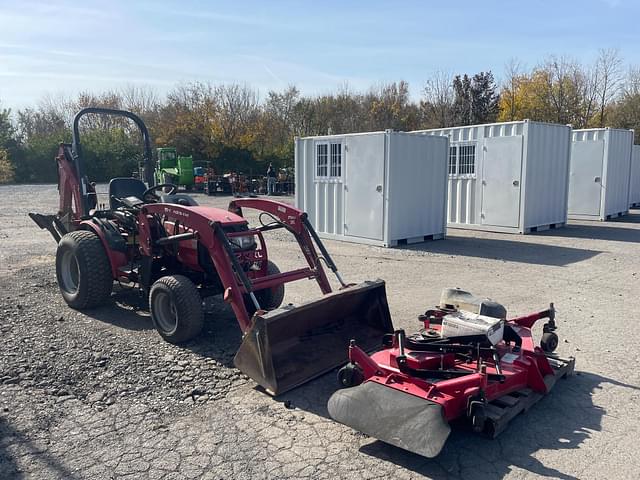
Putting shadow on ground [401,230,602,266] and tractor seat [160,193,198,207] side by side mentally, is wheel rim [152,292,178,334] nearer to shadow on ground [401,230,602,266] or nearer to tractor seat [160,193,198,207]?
tractor seat [160,193,198,207]

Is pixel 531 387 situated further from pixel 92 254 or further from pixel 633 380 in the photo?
pixel 92 254

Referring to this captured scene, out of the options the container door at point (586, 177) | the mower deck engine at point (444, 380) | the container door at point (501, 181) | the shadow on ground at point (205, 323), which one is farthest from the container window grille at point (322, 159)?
the container door at point (586, 177)

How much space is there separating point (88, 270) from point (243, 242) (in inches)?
80.0

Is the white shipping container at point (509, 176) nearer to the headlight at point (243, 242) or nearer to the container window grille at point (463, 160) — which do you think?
the container window grille at point (463, 160)

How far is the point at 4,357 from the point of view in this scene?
16.3ft

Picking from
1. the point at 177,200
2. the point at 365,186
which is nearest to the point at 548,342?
the point at 177,200

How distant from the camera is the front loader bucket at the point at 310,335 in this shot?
4.15 metres

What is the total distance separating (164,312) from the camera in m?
5.42

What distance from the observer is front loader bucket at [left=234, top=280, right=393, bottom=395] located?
163 inches

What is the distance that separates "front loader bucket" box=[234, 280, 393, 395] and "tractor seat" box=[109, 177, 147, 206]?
10.9ft

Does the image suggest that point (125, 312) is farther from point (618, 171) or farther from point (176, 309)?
point (618, 171)

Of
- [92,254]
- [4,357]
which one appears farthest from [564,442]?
[92,254]

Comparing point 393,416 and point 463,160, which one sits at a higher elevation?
point 463,160

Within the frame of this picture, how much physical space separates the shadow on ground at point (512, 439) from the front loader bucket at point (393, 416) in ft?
0.32
